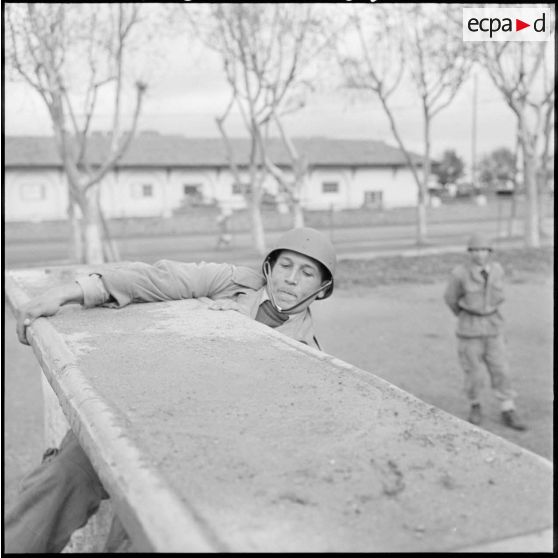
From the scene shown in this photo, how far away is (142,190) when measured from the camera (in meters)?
34.6

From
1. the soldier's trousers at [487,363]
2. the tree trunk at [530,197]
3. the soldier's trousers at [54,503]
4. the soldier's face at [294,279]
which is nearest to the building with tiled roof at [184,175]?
the tree trunk at [530,197]

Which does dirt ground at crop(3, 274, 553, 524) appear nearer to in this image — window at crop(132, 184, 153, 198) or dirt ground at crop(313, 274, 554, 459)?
dirt ground at crop(313, 274, 554, 459)

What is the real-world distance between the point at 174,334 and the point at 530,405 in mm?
4574

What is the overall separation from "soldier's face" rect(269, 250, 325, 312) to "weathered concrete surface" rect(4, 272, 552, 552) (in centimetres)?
74

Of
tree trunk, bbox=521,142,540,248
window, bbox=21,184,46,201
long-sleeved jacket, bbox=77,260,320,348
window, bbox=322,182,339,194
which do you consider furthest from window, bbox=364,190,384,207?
long-sleeved jacket, bbox=77,260,320,348

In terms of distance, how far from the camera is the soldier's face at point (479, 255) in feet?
20.1

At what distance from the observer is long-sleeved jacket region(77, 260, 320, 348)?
113 inches

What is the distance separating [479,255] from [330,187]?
33.2 metres

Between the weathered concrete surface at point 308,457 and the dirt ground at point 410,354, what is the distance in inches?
118

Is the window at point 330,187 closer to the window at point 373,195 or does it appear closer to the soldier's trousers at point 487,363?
the window at point 373,195

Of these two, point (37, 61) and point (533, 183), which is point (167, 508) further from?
point (533, 183)

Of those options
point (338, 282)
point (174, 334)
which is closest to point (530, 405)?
point (174, 334)

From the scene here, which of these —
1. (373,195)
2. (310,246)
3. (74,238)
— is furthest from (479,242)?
(373,195)

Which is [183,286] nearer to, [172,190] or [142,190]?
[142,190]
